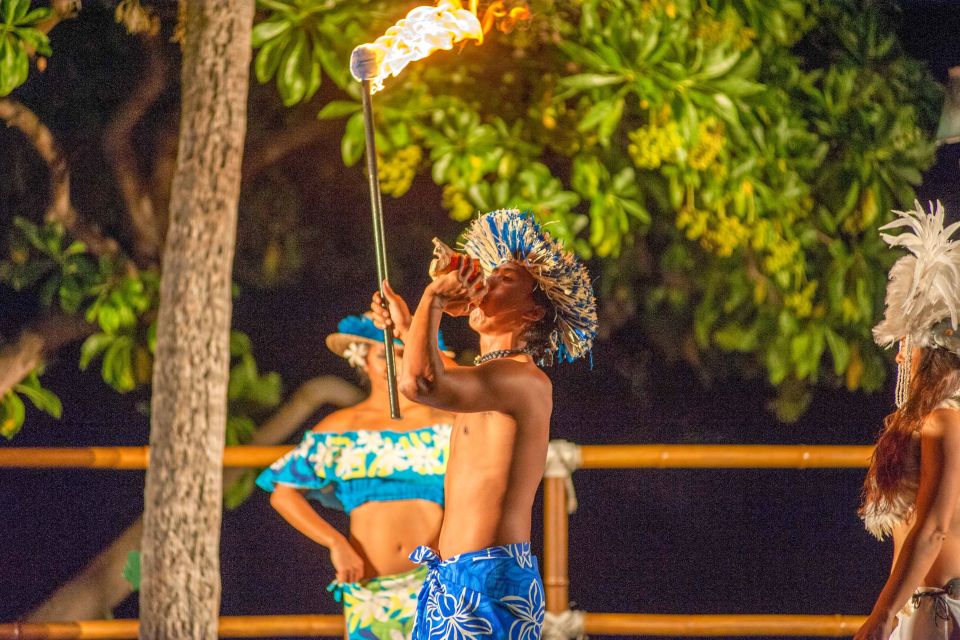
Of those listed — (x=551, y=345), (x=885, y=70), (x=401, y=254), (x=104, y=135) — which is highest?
(x=885, y=70)

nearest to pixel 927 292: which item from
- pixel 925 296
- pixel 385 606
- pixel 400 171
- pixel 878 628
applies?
pixel 925 296

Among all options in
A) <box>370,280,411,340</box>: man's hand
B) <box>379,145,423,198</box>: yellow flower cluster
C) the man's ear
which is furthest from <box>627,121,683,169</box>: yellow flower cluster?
<box>370,280,411,340</box>: man's hand

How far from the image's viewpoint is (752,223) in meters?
4.72

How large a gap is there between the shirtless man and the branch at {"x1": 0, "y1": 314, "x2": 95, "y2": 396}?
86.3 inches

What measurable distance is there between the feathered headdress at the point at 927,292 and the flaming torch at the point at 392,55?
3.82 feet

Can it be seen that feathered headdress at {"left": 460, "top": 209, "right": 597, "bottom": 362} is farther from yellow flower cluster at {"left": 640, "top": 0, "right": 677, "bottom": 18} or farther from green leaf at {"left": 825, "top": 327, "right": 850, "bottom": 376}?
green leaf at {"left": 825, "top": 327, "right": 850, "bottom": 376}

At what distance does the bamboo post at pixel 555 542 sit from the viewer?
Result: 3.95 m

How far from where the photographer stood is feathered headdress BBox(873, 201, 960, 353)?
2.83m

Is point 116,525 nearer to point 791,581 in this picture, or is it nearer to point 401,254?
point 401,254

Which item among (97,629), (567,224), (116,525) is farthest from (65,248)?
(567,224)

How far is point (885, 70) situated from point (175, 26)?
2.74 m

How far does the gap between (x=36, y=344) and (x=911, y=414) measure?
3050mm

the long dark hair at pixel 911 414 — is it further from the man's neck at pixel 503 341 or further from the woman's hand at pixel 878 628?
the man's neck at pixel 503 341

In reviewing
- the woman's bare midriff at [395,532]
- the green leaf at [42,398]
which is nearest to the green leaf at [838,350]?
the woman's bare midriff at [395,532]
